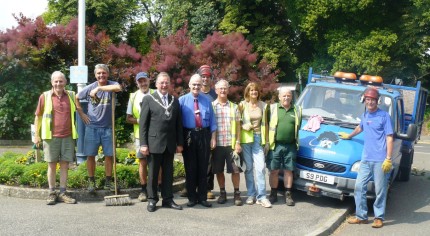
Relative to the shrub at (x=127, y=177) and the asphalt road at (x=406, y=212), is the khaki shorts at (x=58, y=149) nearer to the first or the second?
the shrub at (x=127, y=177)

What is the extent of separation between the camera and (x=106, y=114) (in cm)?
796

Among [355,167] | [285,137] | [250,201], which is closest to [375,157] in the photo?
[355,167]

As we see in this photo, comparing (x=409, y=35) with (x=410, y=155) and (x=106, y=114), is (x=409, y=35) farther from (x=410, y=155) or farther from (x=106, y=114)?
(x=106, y=114)

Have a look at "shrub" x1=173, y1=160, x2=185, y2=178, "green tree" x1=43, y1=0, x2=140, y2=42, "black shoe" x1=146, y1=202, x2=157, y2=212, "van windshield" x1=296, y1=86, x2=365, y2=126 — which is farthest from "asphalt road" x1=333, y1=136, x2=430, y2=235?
"green tree" x1=43, y1=0, x2=140, y2=42

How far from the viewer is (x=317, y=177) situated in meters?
8.13

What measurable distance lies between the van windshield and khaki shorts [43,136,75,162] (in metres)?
4.37

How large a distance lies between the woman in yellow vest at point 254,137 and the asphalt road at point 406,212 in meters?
→ 1.45

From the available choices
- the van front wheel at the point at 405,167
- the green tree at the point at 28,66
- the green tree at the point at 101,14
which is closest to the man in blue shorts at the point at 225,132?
the van front wheel at the point at 405,167

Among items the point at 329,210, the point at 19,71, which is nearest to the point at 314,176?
the point at 329,210

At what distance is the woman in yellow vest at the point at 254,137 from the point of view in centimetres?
799

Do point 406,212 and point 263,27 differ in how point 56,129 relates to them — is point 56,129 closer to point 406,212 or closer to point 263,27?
point 406,212

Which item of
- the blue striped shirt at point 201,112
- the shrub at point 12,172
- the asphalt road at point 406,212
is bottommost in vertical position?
the asphalt road at point 406,212

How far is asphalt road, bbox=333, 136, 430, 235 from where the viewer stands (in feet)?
24.1

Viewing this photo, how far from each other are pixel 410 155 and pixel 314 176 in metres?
4.60
